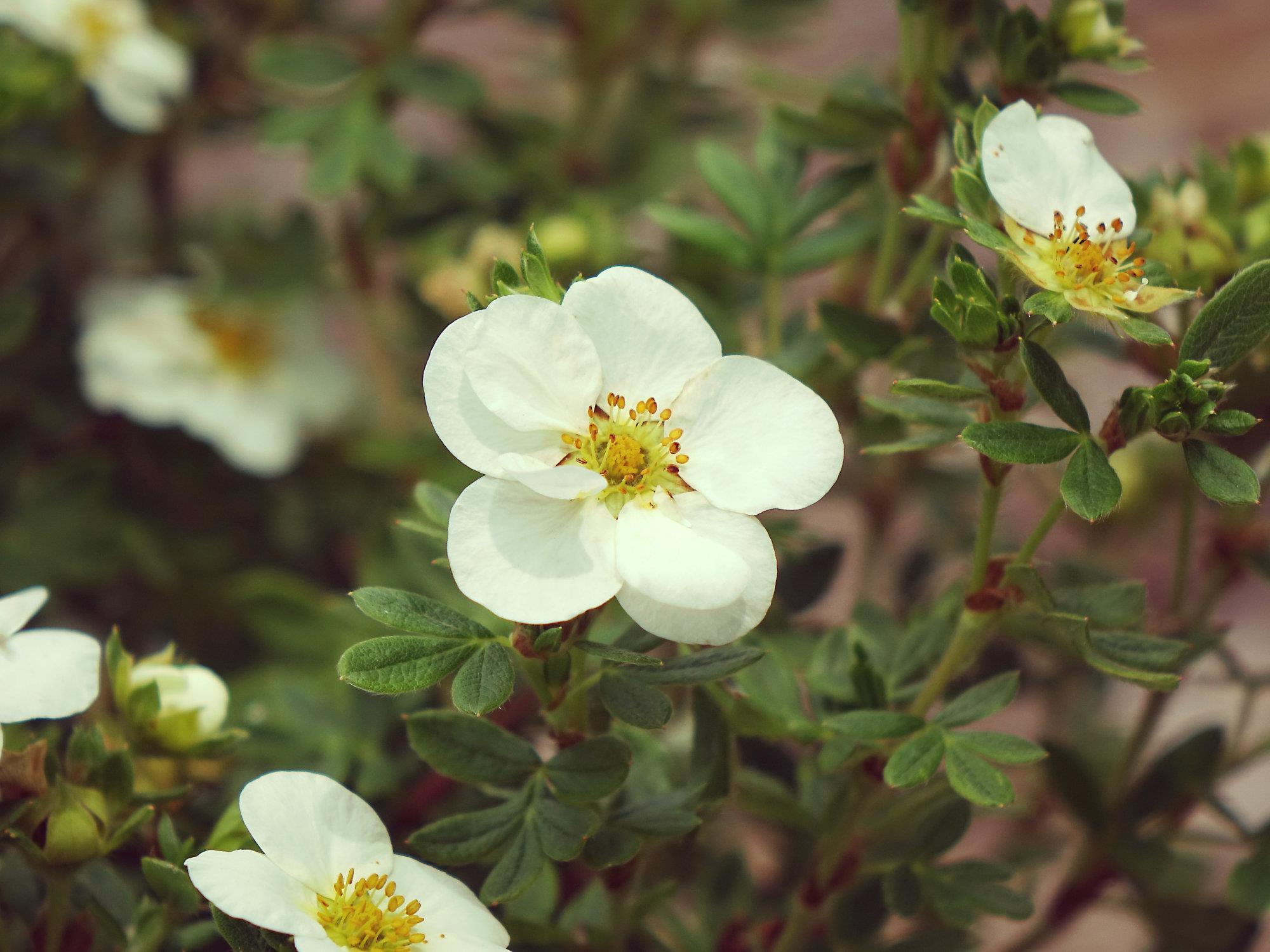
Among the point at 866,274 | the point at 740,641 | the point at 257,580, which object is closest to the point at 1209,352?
the point at 740,641

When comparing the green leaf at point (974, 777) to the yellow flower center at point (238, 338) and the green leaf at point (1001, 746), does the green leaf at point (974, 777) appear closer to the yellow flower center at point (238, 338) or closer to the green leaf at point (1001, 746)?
the green leaf at point (1001, 746)

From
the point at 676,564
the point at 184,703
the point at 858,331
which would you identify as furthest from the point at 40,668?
the point at 858,331

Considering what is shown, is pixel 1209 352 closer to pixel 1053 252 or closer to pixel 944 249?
pixel 1053 252

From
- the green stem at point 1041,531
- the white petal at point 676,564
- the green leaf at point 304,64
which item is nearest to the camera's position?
the white petal at point 676,564

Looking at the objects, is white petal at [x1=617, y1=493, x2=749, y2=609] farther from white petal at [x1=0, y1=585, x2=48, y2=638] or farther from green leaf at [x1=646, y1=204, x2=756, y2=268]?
green leaf at [x1=646, y1=204, x2=756, y2=268]

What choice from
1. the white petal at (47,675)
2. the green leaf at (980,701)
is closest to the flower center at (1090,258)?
the green leaf at (980,701)

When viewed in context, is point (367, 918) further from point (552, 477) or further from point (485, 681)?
point (552, 477)
